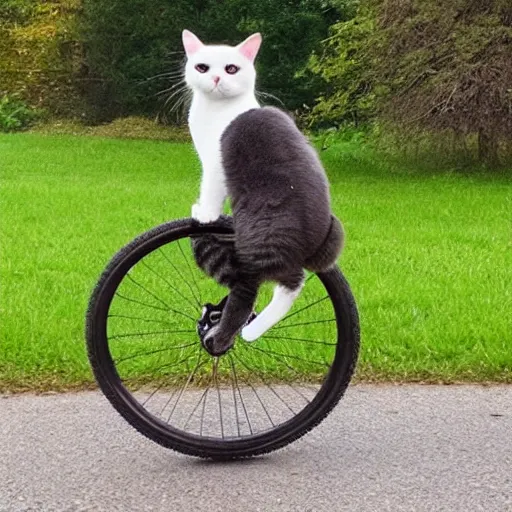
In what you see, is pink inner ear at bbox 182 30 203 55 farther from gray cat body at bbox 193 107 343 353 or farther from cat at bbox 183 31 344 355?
gray cat body at bbox 193 107 343 353

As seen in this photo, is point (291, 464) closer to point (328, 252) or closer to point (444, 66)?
point (328, 252)

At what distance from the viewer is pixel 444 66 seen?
10477 mm

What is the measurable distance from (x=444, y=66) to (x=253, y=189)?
27.2ft

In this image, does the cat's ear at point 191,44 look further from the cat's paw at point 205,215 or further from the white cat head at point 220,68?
the cat's paw at point 205,215

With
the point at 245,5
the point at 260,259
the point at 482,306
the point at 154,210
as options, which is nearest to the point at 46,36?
the point at 245,5

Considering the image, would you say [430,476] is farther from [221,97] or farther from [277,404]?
[221,97]

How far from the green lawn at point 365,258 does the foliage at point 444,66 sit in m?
0.72

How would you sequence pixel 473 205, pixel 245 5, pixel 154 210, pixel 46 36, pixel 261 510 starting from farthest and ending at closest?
pixel 46 36, pixel 245 5, pixel 473 205, pixel 154 210, pixel 261 510

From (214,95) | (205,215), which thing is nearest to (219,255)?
(205,215)

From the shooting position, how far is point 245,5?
16203 mm

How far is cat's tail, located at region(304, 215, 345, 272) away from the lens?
2.84 m

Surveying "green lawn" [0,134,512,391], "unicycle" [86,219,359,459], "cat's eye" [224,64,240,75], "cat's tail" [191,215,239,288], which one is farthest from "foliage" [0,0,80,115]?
"cat's eye" [224,64,240,75]

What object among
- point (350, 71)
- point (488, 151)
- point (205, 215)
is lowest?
point (488, 151)

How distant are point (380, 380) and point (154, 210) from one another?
4580mm
